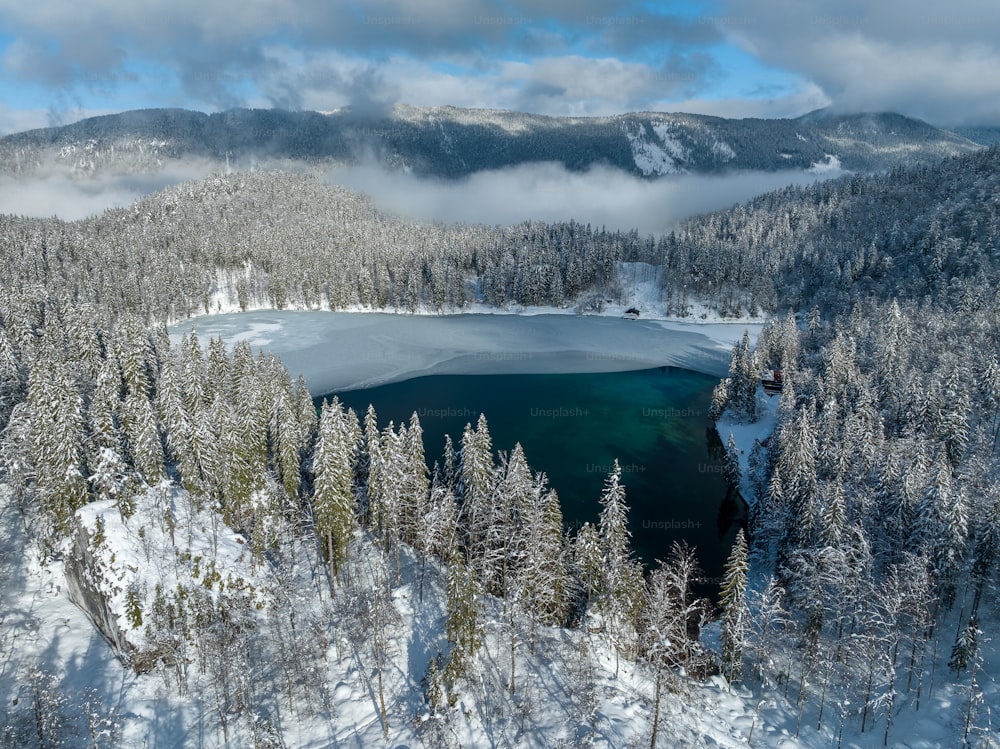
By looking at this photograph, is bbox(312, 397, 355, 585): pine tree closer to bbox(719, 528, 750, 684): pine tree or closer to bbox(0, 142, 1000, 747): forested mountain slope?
bbox(0, 142, 1000, 747): forested mountain slope

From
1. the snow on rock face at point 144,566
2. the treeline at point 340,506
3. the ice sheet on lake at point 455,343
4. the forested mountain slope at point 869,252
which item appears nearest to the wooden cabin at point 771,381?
the ice sheet on lake at point 455,343

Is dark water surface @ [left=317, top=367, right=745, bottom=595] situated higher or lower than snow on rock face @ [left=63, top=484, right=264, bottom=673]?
lower

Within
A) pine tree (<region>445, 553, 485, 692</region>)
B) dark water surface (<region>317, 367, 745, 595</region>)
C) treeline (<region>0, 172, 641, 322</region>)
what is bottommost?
dark water surface (<region>317, 367, 745, 595</region>)

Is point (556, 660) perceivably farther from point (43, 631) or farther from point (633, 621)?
point (43, 631)

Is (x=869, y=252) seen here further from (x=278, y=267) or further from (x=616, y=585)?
(x=278, y=267)

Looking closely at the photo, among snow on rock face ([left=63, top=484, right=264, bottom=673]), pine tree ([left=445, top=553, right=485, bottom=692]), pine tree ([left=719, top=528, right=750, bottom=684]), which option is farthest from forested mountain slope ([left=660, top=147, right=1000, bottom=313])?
snow on rock face ([left=63, top=484, right=264, bottom=673])

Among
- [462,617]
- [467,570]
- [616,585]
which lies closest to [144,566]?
[462,617]

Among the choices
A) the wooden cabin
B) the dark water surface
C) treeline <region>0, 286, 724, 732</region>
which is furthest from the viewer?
the wooden cabin
